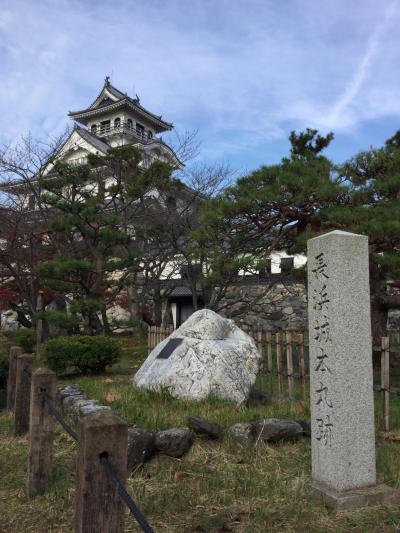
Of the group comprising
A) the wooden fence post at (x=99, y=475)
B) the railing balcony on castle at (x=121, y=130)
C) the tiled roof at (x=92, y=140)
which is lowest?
the wooden fence post at (x=99, y=475)

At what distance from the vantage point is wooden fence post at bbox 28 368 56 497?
3.85 m

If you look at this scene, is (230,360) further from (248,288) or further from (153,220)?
(248,288)

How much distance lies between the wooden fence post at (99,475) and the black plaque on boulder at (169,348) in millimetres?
4610

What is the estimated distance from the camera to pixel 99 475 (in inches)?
86.9

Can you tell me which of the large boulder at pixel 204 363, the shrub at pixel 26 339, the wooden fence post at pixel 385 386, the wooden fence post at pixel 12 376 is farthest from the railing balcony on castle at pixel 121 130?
the wooden fence post at pixel 385 386

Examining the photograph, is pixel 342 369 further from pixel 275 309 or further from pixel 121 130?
pixel 121 130

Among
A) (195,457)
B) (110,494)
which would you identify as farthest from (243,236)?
(110,494)

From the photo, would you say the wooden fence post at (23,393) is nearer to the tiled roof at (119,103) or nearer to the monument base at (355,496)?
the monument base at (355,496)

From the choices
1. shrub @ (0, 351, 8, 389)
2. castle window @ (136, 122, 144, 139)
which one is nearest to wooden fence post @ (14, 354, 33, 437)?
shrub @ (0, 351, 8, 389)

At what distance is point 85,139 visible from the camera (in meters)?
26.3

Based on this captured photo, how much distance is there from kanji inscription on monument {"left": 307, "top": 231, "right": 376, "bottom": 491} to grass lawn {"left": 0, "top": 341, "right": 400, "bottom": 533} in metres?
0.32

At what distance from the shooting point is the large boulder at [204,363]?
6227 millimetres

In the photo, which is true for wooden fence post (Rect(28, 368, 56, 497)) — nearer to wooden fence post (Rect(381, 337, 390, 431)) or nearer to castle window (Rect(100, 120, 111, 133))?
wooden fence post (Rect(381, 337, 390, 431))

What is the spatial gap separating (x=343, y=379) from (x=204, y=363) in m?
2.83
